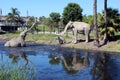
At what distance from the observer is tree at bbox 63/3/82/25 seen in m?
56.2

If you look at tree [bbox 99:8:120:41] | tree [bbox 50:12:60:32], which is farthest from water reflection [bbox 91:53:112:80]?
tree [bbox 50:12:60:32]

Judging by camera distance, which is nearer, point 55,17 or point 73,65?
point 73,65

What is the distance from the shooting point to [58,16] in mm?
69438

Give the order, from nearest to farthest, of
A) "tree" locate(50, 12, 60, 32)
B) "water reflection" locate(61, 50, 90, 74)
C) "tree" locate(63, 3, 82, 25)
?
"water reflection" locate(61, 50, 90, 74), "tree" locate(63, 3, 82, 25), "tree" locate(50, 12, 60, 32)

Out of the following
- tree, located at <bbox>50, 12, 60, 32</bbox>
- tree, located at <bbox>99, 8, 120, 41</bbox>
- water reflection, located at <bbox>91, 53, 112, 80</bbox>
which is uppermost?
tree, located at <bbox>50, 12, 60, 32</bbox>

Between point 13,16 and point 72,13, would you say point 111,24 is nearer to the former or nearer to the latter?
point 72,13

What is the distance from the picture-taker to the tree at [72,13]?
5625 centimetres

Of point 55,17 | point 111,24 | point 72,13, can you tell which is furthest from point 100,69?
point 55,17

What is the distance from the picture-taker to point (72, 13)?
5631 cm

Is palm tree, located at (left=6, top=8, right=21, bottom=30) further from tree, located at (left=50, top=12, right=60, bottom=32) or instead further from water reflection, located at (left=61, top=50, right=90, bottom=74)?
water reflection, located at (left=61, top=50, right=90, bottom=74)

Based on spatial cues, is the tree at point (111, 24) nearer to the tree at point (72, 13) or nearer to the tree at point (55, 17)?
the tree at point (72, 13)

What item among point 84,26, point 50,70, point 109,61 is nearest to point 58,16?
point 84,26

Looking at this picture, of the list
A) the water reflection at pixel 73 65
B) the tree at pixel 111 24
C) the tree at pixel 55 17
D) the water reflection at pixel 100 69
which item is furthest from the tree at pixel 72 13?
the water reflection at pixel 100 69

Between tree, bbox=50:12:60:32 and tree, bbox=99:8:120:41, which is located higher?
tree, bbox=50:12:60:32
